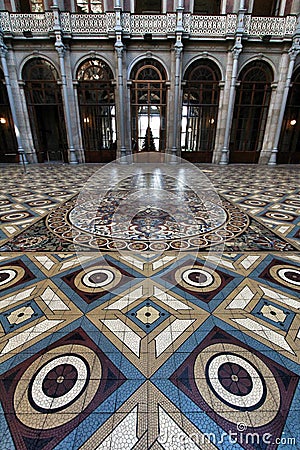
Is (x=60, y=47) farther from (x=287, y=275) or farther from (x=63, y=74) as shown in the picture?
(x=287, y=275)

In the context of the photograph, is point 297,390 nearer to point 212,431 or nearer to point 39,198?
point 212,431

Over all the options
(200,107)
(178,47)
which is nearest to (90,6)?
(178,47)

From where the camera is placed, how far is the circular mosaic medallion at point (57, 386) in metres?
1.06

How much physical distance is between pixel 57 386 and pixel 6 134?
36.3 feet

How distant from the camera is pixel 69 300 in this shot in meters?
1.80

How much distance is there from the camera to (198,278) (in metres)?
2.09

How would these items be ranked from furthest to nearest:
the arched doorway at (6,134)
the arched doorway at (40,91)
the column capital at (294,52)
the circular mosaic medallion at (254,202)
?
the arched doorway at (6,134)
the arched doorway at (40,91)
the column capital at (294,52)
the circular mosaic medallion at (254,202)

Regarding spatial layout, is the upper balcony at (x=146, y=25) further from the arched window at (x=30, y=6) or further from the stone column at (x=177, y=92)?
the arched window at (x=30, y=6)

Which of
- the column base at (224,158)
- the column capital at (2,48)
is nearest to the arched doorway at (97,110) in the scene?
the column capital at (2,48)

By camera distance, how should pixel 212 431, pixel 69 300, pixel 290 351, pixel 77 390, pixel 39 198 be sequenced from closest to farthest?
pixel 212 431, pixel 77 390, pixel 290 351, pixel 69 300, pixel 39 198

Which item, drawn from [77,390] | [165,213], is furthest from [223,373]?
[165,213]

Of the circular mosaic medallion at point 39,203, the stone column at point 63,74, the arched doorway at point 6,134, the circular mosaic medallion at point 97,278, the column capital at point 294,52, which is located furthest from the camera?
the arched doorway at point 6,134

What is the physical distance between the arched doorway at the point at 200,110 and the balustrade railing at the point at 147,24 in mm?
1065

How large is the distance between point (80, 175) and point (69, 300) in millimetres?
6083
